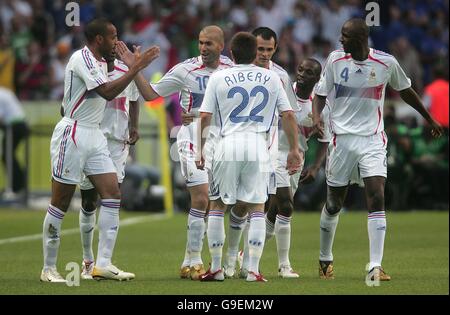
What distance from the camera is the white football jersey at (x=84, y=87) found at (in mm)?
12414

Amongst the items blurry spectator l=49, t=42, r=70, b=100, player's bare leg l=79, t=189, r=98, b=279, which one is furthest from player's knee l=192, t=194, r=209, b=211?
blurry spectator l=49, t=42, r=70, b=100

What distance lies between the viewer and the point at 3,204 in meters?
26.2

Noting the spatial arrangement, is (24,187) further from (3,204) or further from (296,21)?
(296,21)

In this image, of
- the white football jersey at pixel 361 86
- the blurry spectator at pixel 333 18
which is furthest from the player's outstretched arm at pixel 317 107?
the blurry spectator at pixel 333 18

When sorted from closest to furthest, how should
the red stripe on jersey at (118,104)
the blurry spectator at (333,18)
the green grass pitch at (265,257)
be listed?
the green grass pitch at (265,257)
the red stripe on jersey at (118,104)
the blurry spectator at (333,18)

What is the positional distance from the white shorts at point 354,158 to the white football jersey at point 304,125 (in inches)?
34.7

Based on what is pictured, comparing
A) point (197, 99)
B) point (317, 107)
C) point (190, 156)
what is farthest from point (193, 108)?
point (317, 107)

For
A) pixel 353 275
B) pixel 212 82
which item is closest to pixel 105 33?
pixel 212 82

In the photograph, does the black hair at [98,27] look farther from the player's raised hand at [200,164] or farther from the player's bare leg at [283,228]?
the player's bare leg at [283,228]

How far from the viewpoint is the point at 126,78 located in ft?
40.2

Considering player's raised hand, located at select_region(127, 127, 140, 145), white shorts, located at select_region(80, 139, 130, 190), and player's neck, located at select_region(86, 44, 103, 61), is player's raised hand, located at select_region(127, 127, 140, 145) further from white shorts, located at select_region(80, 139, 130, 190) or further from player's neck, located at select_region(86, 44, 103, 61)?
player's neck, located at select_region(86, 44, 103, 61)

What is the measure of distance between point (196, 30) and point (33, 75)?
395 centimetres

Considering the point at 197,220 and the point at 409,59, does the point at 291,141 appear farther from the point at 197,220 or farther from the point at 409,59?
the point at 409,59

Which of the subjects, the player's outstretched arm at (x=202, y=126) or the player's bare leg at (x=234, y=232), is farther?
the player's bare leg at (x=234, y=232)
